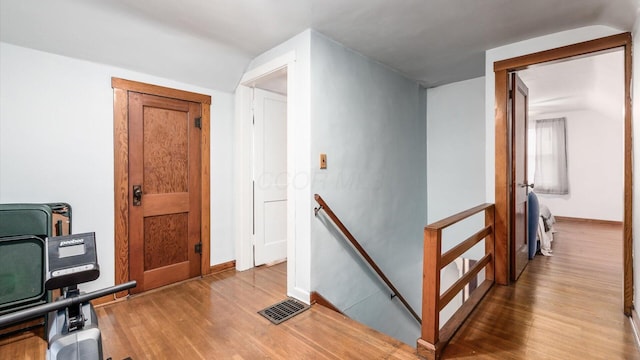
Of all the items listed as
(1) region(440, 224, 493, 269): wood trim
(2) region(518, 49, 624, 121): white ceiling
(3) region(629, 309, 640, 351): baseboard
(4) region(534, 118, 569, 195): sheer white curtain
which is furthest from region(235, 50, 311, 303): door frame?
(4) region(534, 118, 569, 195): sheer white curtain

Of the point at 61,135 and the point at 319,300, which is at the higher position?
the point at 61,135

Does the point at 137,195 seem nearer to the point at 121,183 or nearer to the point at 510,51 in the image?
the point at 121,183

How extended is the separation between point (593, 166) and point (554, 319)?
518 centimetres

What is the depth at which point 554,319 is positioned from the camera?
7.04ft

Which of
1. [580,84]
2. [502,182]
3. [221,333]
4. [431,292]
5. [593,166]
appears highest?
[580,84]

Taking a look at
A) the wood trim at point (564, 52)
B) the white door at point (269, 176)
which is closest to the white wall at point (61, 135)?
the white door at point (269, 176)

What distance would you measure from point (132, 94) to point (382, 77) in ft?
8.29

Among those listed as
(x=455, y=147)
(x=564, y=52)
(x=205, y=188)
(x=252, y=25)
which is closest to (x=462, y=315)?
(x=564, y=52)

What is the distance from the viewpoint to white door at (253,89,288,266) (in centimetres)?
336

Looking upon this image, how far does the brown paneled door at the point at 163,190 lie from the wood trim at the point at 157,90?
0.05 metres

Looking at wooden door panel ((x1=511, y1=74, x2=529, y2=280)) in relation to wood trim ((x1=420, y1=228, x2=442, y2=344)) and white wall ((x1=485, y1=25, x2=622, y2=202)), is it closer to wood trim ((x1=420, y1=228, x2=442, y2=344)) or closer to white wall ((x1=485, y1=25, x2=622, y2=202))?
white wall ((x1=485, y1=25, x2=622, y2=202))

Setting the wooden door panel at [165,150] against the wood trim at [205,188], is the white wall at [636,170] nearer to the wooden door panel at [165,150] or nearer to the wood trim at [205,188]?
the wood trim at [205,188]

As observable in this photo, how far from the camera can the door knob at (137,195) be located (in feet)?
8.68

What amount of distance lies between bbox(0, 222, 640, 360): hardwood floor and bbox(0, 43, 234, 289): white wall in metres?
0.64
